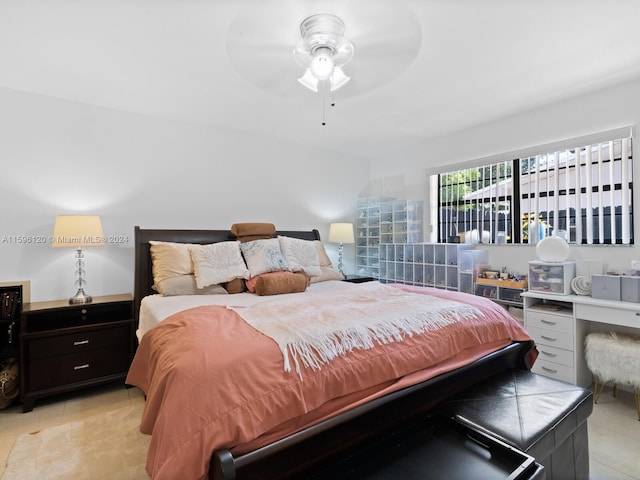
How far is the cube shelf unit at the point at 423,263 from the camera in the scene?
3521 mm

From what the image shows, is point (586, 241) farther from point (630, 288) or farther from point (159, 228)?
point (159, 228)

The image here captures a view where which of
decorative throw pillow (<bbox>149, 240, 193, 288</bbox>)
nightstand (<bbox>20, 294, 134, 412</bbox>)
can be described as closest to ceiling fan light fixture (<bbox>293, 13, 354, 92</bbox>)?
decorative throw pillow (<bbox>149, 240, 193, 288</bbox>)

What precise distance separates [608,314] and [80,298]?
407 cm

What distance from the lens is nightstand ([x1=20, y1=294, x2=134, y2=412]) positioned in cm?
238

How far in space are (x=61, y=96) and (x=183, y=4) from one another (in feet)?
6.04

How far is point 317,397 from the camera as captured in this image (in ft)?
3.99

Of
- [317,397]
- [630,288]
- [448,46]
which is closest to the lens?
[317,397]

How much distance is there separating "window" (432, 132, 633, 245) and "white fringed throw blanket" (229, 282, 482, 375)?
173cm

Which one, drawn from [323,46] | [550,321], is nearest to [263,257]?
[323,46]

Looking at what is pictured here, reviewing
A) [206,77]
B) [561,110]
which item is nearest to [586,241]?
[561,110]

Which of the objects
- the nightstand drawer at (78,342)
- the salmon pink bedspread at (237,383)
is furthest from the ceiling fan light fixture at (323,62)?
the nightstand drawer at (78,342)

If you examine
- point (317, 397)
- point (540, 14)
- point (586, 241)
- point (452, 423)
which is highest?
point (540, 14)

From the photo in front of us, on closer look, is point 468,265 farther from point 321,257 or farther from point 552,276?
point 321,257

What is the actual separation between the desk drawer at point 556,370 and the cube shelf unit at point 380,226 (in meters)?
1.80
